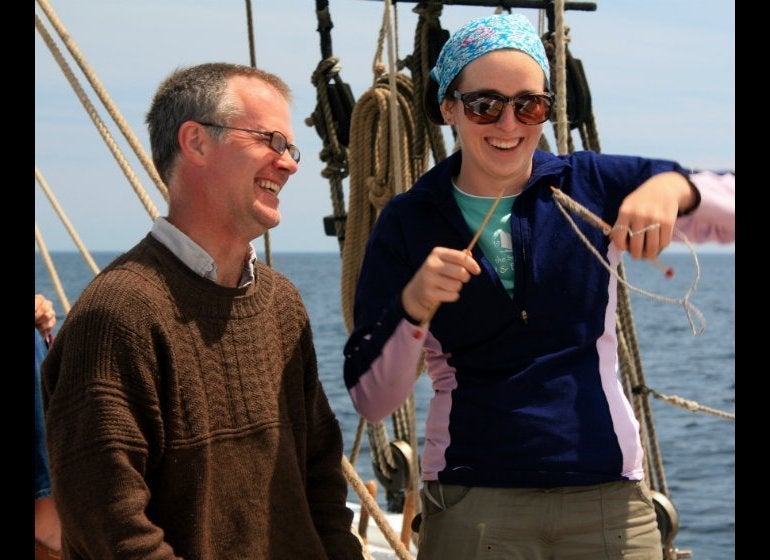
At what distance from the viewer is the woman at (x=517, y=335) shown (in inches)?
83.6

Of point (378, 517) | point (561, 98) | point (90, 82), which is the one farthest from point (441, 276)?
point (90, 82)

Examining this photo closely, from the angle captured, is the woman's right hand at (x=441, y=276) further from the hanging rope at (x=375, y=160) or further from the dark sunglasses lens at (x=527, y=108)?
the hanging rope at (x=375, y=160)

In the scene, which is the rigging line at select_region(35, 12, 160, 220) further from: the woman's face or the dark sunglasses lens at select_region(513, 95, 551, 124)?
the dark sunglasses lens at select_region(513, 95, 551, 124)

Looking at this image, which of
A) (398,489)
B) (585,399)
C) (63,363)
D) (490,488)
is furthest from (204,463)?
(398,489)

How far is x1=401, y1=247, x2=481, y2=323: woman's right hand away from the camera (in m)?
2.00

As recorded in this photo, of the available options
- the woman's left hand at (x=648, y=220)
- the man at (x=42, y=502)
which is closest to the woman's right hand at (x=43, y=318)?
the man at (x=42, y=502)

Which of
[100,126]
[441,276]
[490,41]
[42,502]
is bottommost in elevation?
[42,502]

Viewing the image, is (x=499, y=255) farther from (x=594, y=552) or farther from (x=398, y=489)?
(x=398, y=489)

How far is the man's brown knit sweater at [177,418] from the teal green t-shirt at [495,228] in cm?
→ 35

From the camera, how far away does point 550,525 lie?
2.12 m

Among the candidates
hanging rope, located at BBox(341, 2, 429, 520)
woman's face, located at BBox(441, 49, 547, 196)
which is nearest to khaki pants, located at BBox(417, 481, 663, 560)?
woman's face, located at BBox(441, 49, 547, 196)

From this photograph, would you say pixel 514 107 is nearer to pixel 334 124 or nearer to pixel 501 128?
pixel 501 128

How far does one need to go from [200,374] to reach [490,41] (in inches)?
28.6

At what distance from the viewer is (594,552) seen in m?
2.13
